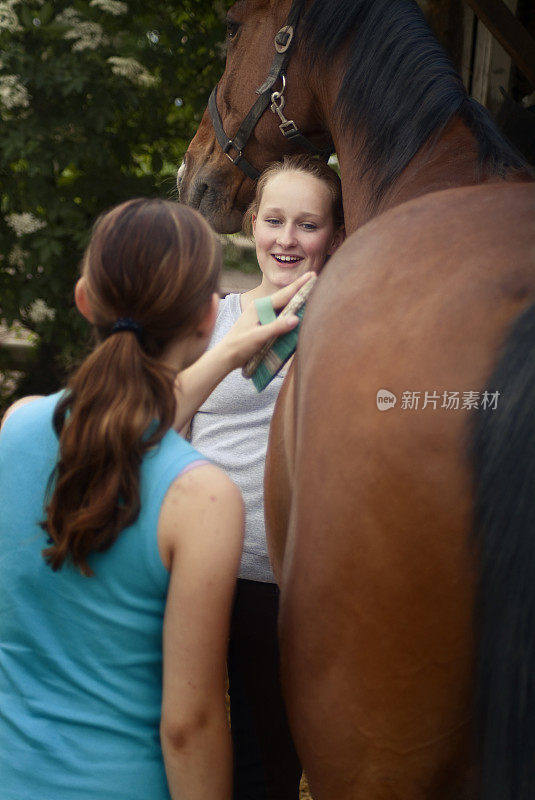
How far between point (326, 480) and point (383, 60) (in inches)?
52.3

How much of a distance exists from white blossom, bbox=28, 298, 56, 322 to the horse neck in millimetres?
2520

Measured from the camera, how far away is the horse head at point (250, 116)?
92.9 inches

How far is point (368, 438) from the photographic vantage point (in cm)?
110

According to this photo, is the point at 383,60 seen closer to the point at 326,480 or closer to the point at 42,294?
the point at 326,480

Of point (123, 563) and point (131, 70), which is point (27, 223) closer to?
point (131, 70)

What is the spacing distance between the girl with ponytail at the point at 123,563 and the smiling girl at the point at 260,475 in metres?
0.67

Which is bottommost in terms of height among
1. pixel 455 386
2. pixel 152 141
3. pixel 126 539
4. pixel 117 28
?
pixel 126 539

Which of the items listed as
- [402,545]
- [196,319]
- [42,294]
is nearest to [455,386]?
[402,545]

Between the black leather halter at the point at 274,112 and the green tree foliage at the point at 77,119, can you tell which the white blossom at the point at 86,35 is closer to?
the green tree foliage at the point at 77,119

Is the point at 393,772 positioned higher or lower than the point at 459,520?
lower

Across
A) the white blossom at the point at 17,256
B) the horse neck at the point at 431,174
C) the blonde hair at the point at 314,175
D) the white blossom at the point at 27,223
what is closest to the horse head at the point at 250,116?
the blonde hair at the point at 314,175

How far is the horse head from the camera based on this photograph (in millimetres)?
2359

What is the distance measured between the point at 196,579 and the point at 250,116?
1.91m

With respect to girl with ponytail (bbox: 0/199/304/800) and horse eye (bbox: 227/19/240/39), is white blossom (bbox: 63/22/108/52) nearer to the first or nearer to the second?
horse eye (bbox: 227/19/240/39)
